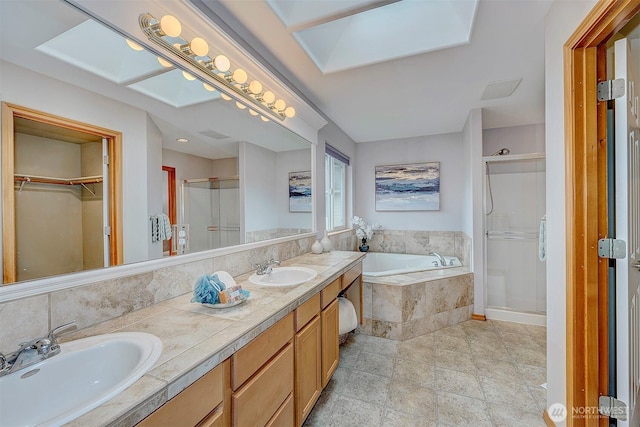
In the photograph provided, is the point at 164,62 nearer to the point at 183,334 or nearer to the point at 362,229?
the point at 183,334

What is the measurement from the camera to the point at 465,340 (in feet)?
8.13

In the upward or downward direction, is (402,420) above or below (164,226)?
below

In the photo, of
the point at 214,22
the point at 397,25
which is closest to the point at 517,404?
the point at 397,25

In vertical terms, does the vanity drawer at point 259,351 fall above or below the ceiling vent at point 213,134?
below

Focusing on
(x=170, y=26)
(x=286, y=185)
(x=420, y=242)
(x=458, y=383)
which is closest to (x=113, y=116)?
(x=170, y=26)

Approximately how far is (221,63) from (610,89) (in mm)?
1859

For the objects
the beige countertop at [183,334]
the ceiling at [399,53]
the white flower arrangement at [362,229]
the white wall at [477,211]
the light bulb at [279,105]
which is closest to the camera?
the beige countertop at [183,334]

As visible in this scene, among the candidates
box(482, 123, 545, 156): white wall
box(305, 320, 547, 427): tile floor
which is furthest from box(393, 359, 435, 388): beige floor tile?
box(482, 123, 545, 156): white wall

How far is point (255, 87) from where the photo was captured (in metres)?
1.64

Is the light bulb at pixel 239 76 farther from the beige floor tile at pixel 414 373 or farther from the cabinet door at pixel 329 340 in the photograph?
the beige floor tile at pixel 414 373

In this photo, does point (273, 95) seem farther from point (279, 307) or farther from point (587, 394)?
point (587, 394)

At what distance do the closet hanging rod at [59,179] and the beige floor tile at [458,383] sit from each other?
7.64 ft

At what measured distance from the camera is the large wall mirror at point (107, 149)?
80cm

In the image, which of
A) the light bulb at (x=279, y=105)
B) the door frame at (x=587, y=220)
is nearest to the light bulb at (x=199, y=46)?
the light bulb at (x=279, y=105)
